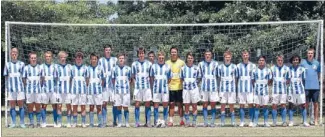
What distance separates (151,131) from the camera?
45.0 ft

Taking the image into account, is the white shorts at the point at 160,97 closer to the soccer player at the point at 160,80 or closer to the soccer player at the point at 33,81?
the soccer player at the point at 160,80

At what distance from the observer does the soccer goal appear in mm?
17656

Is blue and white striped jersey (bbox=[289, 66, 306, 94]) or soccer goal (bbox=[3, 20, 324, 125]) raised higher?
soccer goal (bbox=[3, 20, 324, 125])

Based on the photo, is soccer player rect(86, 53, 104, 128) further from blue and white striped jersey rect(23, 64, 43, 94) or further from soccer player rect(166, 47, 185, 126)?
soccer player rect(166, 47, 185, 126)

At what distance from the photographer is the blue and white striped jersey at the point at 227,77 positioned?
14.8 m

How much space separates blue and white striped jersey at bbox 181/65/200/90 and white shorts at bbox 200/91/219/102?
29 cm

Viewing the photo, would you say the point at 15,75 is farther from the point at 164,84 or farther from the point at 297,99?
the point at 297,99

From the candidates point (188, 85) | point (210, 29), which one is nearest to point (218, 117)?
point (210, 29)

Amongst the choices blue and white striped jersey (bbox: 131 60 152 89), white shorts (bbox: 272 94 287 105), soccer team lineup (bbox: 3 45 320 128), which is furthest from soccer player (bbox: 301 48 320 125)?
blue and white striped jersey (bbox: 131 60 152 89)

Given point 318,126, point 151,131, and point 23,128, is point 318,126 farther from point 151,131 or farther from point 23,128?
point 23,128

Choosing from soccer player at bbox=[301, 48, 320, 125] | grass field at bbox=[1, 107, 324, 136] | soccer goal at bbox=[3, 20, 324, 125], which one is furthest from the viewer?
soccer goal at bbox=[3, 20, 324, 125]

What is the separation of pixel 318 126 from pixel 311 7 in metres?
4.99

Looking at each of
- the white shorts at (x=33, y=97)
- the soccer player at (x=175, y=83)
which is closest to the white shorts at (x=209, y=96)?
the soccer player at (x=175, y=83)

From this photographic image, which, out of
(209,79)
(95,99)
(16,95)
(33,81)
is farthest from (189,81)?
(16,95)
